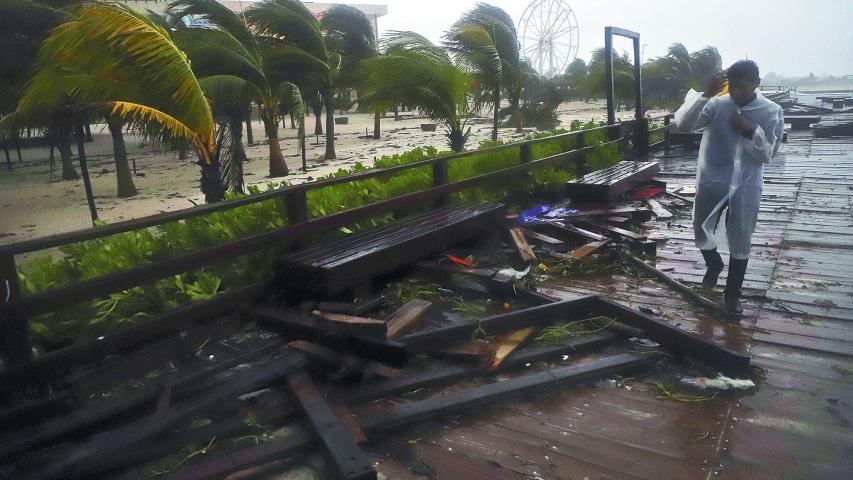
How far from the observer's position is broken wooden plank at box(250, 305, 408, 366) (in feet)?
11.8

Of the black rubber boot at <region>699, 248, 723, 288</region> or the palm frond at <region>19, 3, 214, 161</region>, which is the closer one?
the black rubber boot at <region>699, 248, 723, 288</region>

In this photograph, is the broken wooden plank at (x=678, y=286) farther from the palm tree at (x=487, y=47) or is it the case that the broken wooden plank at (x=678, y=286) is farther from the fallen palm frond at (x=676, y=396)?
the palm tree at (x=487, y=47)

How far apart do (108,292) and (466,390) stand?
236 cm

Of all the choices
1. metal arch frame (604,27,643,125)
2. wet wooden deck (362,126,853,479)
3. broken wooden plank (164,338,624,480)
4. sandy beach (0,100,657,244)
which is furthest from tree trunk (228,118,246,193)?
broken wooden plank (164,338,624,480)

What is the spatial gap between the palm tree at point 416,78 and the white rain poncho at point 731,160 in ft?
25.4

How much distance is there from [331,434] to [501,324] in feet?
5.51

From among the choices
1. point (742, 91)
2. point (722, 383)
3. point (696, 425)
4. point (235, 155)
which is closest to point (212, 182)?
point (235, 155)

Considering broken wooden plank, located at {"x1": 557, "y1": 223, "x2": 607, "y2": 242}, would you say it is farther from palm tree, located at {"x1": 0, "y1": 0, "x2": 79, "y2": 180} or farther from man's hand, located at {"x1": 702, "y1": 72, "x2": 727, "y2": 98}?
palm tree, located at {"x1": 0, "y1": 0, "x2": 79, "y2": 180}

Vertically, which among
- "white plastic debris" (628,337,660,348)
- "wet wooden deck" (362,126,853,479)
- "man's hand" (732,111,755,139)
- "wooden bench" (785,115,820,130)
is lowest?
"wet wooden deck" (362,126,853,479)

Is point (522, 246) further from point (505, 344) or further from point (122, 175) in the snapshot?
point (122, 175)

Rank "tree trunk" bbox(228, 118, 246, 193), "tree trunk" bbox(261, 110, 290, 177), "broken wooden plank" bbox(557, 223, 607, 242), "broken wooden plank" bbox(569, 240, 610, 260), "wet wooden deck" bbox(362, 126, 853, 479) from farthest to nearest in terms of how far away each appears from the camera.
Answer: "tree trunk" bbox(261, 110, 290, 177) → "tree trunk" bbox(228, 118, 246, 193) → "broken wooden plank" bbox(557, 223, 607, 242) → "broken wooden plank" bbox(569, 240, 610, 260) → "wet wooden deck" bbox(362, 126, 853, 479)

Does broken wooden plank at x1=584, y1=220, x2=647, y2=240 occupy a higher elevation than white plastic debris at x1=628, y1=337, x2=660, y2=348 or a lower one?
higher

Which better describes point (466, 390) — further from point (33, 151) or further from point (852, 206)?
point (33, 151)

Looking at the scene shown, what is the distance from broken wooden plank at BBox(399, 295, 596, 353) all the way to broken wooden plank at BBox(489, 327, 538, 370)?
0.07m
